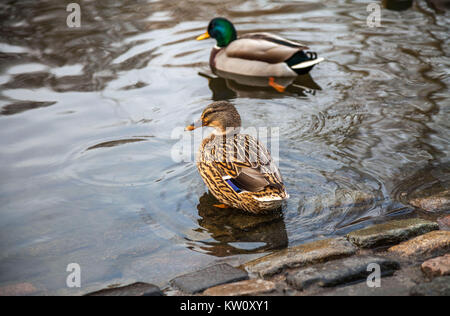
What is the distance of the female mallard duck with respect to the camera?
4.51m

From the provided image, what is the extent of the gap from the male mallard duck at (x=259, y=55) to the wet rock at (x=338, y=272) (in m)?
5.30

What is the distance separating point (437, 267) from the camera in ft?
10.8

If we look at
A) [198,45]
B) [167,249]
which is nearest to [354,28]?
[198,45]

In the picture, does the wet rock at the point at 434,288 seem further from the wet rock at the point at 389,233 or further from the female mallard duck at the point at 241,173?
the female mallard duck at the point at 241,173

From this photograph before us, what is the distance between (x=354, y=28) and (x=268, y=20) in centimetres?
178

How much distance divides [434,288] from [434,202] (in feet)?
5.46

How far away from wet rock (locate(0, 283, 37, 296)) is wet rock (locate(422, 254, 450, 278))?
269 cm

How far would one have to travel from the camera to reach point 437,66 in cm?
816

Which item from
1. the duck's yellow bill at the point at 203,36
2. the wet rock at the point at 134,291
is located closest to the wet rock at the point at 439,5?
the duck's yellow bill at the point at 203,36

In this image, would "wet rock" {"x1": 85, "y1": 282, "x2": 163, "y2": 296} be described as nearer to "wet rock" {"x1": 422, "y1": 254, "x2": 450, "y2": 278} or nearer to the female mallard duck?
the female mallard duck

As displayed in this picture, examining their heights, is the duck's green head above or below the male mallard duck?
above

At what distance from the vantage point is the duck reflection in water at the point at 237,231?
427 centimetres

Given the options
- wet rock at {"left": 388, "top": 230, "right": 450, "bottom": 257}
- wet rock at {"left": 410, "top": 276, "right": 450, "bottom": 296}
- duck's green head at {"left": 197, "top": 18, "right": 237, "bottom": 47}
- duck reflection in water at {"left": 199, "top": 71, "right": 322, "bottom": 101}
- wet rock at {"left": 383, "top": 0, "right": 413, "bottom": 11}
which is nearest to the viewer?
wet rock at {"left": 410, "top": 276, "right": 450, "bottom": 296}

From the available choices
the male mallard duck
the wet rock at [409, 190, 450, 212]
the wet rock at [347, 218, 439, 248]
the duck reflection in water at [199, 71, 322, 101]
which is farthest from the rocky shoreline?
the male mallard duck
